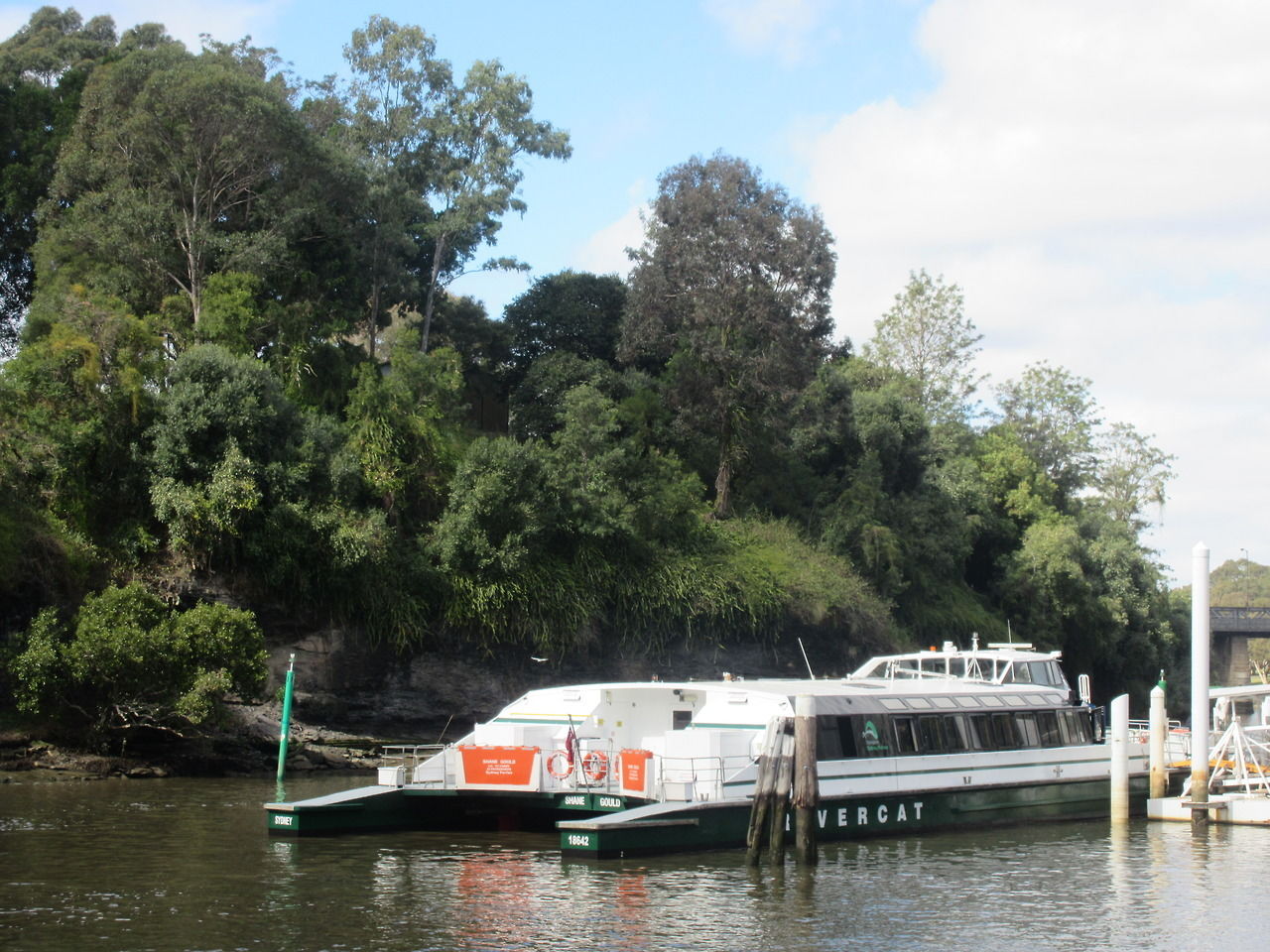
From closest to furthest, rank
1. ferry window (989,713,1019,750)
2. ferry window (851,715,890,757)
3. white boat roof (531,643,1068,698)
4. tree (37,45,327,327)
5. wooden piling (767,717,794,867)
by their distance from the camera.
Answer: wooden piling (767,717,794,867), ferry window (851,715,890,757), white boat roof (531,643,1068,698), ferry window (989,713,1019,750), tree (37,45,327,327)

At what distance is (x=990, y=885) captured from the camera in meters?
17.7

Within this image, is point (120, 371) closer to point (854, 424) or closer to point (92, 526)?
point (92, 526)

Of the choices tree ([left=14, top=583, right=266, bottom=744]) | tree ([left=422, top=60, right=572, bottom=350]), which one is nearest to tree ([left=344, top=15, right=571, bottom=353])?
tree ([left=422, top=60, right=572, bottom=350])

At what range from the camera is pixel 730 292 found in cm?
4250

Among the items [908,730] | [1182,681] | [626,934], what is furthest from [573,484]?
[1182,681]

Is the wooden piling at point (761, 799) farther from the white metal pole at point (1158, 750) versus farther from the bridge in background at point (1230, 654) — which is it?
the bridge in background at point (1230, 654)

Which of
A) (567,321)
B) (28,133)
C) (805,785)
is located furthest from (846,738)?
(28,133)

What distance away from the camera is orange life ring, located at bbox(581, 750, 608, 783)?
20.3 m

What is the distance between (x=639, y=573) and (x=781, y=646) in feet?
19.2

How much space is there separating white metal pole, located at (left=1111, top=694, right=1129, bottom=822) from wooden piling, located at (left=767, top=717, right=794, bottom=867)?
760 cm

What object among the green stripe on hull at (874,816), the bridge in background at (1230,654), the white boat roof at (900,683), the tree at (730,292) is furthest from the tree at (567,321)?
the bridge in background at (1230,654)

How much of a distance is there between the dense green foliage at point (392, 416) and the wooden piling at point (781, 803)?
12.2m

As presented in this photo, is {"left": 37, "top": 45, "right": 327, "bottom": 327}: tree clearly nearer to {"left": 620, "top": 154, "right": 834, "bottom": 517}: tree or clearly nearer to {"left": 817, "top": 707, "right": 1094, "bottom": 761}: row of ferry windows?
{"left": 620, "top": 154, "right": 834, "bottom": 517}: tree

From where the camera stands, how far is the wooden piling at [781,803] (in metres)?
18.5
